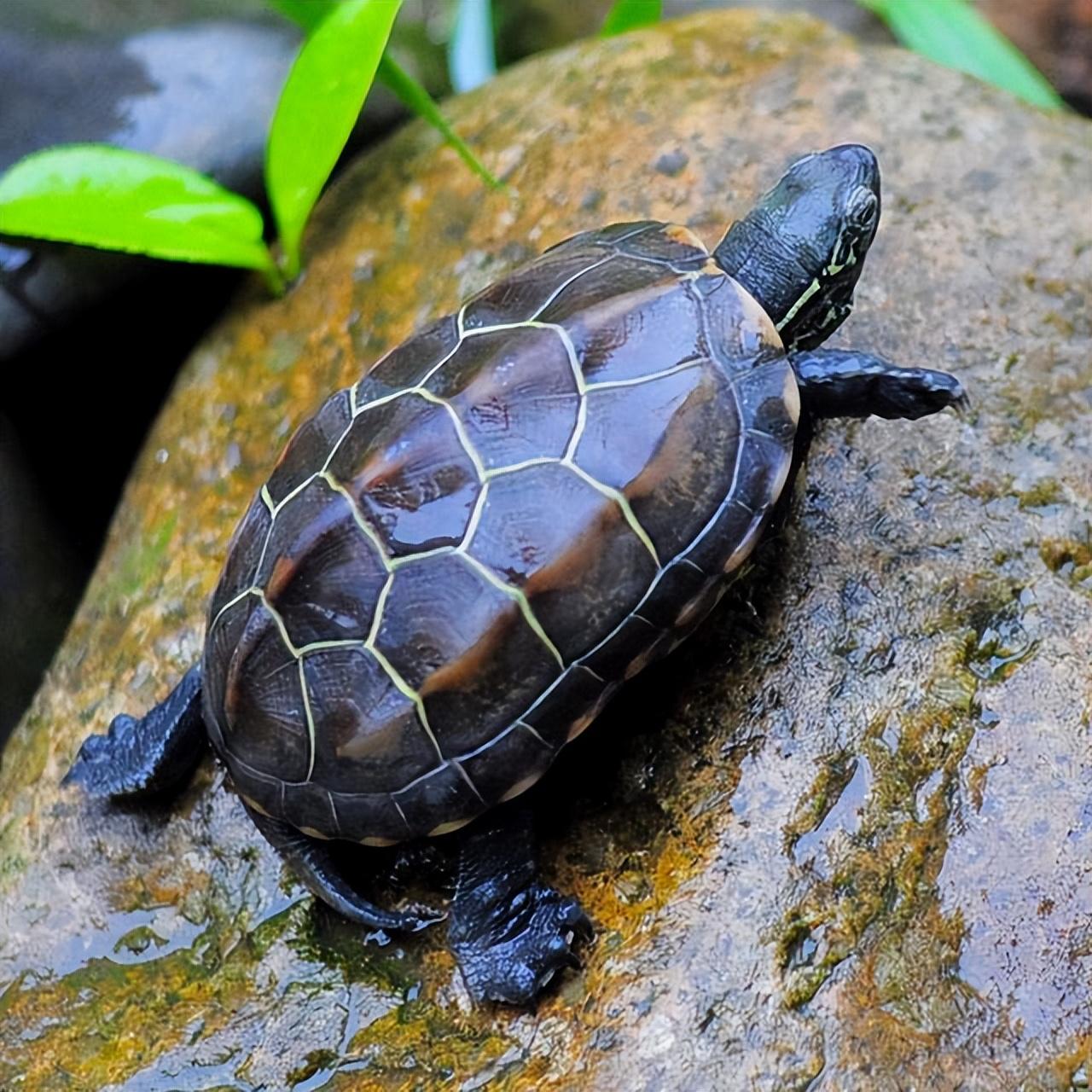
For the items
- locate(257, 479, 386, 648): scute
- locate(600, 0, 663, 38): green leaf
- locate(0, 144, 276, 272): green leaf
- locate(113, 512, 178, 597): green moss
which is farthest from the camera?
locate(600, 0, 663, 38): green leaf

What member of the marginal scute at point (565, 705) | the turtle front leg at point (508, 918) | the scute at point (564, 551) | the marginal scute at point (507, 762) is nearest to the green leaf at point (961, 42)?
the scute at point (564, 551)

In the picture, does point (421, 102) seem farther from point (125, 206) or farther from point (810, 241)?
Answer: point (810, 241)

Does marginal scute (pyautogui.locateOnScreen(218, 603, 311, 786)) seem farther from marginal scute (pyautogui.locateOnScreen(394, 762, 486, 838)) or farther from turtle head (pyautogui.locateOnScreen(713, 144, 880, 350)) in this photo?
turtle head (pyautogui.locateOnScreen(713, 144, 880, 350))

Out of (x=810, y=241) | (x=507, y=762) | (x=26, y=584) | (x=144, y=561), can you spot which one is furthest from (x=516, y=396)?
(x=26, y=584)

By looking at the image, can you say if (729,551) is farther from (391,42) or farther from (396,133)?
(391,42)

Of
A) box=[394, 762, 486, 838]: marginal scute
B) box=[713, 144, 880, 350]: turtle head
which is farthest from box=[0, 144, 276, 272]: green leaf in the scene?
box=[394, 762, 486, 838]: marginal scute

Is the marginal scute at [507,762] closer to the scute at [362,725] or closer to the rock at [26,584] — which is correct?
the scute at [362,725]
